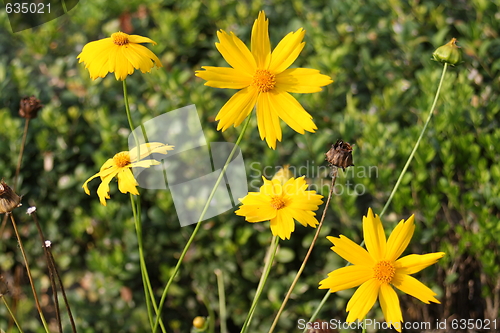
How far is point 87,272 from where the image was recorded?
5.00 feet

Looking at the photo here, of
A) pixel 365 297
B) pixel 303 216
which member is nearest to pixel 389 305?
pixel 365 297

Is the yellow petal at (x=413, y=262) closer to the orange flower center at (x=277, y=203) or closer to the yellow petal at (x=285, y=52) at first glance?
the orange flower center at (x=277, y=203)

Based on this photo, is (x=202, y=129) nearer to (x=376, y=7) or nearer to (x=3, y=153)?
(x=3, y=153)

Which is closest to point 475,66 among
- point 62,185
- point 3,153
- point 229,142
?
point 229,142

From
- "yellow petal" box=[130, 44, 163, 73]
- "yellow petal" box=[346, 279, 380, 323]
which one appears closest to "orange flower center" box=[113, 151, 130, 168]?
"yellow petal" box=[130, 44, 163, 73]

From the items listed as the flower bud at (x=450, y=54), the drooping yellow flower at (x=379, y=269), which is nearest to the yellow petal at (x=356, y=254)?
the drooping yellow flower at (x=379, y=269)

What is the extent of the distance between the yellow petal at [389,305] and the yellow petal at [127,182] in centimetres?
31

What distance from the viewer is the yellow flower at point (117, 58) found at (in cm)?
57

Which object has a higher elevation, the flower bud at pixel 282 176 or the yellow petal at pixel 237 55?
the yellow petal at pixel 237 55

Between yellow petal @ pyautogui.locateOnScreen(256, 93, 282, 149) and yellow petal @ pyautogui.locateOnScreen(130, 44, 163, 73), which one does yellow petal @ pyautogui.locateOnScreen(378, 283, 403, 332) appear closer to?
yellow petal @ pyautogui.locateOnScreen(256, 93, 282, 149)

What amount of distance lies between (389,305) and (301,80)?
29cm

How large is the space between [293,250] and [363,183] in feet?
0.89

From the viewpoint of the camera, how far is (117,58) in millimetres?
579

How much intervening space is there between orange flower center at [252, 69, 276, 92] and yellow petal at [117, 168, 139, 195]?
0.19m
